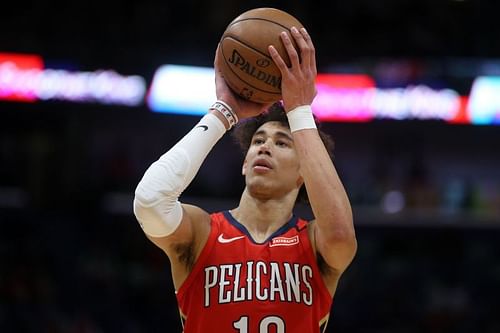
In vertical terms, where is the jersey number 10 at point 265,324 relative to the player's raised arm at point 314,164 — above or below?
below

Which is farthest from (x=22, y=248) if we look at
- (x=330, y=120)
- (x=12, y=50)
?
(x=330, y=120)

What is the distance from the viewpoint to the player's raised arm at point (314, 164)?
10.8 feet

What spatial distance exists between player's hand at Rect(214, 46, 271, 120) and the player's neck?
37 centimetres

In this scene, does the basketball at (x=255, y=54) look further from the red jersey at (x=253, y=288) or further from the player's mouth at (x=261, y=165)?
the red jersey at (x=253, y=288)

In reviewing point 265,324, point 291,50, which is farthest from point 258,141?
point 265,324

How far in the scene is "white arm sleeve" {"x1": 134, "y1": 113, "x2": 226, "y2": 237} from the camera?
3246 mm

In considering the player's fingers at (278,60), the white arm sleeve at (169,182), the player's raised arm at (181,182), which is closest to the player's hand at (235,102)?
the player's raised arm at (181,182)

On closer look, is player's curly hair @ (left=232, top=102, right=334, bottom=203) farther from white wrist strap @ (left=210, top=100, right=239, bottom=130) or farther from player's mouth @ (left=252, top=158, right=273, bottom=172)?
white wrist strap @ (left=210, top=100, right=239, bottom=130)

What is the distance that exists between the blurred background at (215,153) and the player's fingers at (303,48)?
26.9 ft

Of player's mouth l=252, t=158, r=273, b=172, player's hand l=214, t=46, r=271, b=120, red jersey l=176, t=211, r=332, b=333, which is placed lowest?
red jersey l=176, t=211, r=332, b=333

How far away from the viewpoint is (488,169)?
46.3ft

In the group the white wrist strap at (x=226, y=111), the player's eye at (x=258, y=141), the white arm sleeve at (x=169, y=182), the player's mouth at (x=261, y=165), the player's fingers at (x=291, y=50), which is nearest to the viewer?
the white arm sleeve at (x=169, y=182)

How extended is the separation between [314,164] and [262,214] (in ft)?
1.72

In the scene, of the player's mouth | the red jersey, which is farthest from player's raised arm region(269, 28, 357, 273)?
the player's mouth
